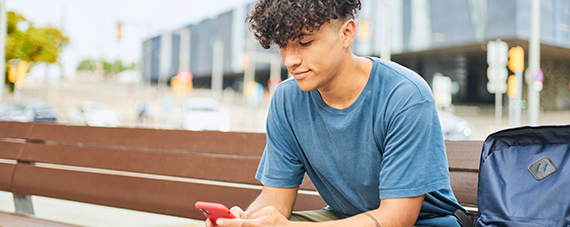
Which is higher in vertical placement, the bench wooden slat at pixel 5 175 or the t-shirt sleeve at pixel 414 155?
the t-shirt sleeve at pixel 414 155

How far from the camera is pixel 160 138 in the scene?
294cm

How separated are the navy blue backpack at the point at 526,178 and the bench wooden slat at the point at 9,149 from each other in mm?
3225

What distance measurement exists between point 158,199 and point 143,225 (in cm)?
115

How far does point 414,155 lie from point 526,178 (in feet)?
1.19

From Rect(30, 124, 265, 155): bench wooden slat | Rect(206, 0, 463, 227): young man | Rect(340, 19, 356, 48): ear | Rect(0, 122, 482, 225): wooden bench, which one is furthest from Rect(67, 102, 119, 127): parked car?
Rect(340, 19, 356, 48): ear

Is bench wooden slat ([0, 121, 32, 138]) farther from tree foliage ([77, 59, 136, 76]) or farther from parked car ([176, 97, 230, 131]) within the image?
tree foliage ([77, 59, 136, 76])

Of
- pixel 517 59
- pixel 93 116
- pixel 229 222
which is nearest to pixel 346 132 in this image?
pixel 229 222

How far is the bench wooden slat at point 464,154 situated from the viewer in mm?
2174

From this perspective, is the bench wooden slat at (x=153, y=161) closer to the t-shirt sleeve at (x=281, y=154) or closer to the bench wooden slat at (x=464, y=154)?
the t-shirt sleeve at (x=281, y=154)

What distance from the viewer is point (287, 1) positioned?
5.47 ft

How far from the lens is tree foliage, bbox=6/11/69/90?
2147 cm

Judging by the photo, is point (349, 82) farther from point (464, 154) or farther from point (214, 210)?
point (464, 154)

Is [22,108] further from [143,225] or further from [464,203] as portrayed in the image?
[464,203]

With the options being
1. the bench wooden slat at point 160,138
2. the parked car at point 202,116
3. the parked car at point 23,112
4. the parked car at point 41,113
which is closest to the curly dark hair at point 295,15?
the bench wooden slat at point 160,138
